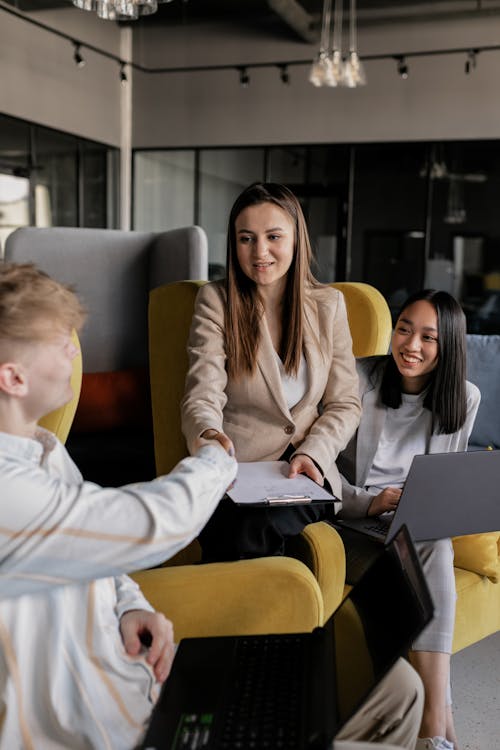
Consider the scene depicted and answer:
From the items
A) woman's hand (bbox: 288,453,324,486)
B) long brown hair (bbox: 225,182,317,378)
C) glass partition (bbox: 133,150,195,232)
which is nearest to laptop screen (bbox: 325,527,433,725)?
woman's hand (bbox: 288,453,324,486)

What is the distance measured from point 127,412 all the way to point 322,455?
1412 millimetres

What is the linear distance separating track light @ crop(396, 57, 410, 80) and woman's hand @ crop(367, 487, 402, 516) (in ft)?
23.5

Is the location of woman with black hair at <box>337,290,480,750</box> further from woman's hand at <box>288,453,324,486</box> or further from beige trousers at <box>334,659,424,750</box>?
beige trousers at <box>334,659,424,750</box>

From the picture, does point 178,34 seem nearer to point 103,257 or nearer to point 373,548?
point 103,257

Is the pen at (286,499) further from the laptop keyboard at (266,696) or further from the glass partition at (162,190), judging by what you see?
the glass partition at (162,190)

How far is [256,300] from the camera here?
229 cm

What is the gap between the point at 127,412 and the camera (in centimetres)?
330

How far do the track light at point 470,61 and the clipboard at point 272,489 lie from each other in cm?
724

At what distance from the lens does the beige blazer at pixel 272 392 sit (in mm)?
2164

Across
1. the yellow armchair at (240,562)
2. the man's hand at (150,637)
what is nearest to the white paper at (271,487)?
the yellow armchair at (240,562)

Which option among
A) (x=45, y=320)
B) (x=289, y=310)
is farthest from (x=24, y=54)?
(x=45, y=320)

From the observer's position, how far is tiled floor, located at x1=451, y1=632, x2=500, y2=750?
2.23 metres

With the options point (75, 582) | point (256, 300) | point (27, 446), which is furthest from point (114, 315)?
point (75, 582)

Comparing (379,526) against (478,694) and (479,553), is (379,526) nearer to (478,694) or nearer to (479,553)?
(479,553)
